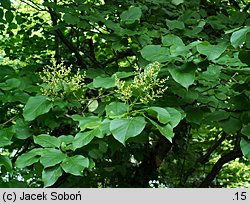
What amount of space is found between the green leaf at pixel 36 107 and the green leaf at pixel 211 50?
0.49 metres

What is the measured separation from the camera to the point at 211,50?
108cm

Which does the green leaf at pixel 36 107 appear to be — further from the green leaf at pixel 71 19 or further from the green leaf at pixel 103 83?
the green leaf at pixel 71 19

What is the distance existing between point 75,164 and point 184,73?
16.3 inches

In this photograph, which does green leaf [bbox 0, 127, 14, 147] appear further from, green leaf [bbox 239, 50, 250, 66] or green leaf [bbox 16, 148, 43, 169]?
green leaf [bbox 239, 50, 250, 66]

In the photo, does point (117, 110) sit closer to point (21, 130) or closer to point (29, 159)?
point (29, 159)

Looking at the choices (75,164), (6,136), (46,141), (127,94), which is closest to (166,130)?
(127,94)

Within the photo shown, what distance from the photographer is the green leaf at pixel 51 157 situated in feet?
3.32

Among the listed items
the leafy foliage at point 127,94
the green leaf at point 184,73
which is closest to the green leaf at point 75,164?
the leafy foliage at point 127,94

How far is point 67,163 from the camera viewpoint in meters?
1.03

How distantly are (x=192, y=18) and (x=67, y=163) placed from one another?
4.30ft

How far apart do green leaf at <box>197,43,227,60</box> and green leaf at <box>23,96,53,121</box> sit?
1.62 ft

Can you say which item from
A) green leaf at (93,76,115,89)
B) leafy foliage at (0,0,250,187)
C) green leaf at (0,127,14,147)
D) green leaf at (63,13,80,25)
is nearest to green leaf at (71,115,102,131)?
leafy foliage at (0,0,250,187)

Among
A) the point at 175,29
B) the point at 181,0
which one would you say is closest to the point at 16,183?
the point at 175,29

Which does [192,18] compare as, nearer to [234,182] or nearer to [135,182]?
[135,182]
